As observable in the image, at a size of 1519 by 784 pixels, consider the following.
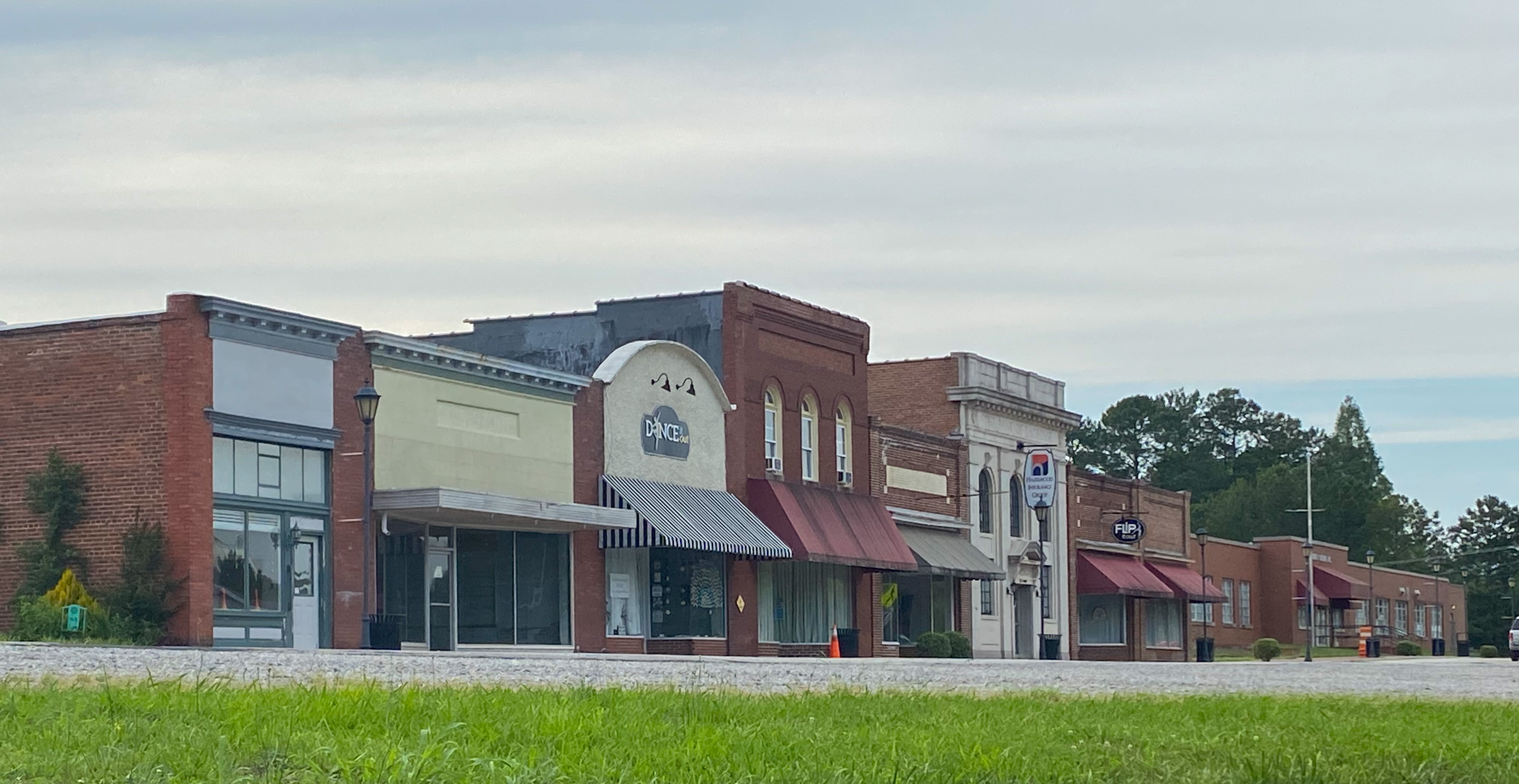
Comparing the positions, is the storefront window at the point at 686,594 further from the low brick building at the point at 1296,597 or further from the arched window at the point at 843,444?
the low brick building at the point at 1296,597

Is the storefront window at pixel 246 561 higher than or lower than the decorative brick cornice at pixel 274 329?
lower

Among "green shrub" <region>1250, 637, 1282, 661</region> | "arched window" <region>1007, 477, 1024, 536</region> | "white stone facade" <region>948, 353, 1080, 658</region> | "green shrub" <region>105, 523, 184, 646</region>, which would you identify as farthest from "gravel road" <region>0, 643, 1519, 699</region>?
"green shrub" <region>1250, 637, 1282, 661</region>

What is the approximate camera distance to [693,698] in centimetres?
1252

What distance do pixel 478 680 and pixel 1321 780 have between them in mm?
8078

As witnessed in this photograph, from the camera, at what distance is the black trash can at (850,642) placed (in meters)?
49.3

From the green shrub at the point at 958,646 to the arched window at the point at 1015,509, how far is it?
7.05m

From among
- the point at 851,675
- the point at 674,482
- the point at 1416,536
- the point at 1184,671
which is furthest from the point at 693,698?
the point at 1416,536

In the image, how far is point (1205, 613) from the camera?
247 feet

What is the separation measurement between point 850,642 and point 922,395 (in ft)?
35.6

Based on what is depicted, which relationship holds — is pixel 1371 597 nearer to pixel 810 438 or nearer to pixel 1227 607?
pixel 1227 607

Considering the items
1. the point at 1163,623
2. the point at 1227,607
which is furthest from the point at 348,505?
the point at 1227,607

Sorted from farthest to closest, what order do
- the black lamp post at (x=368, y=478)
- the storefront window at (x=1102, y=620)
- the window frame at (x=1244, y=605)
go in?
1. the window frame at (x=1244, y=605)
2. the storefront window at (x=1102, y=620)
3. the black lamp post at (x=368, y=478)

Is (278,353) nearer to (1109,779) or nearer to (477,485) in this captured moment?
(477,485)

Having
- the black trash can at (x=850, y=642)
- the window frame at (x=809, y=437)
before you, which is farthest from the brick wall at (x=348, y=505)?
the black trash can at (x=850, y=642)
